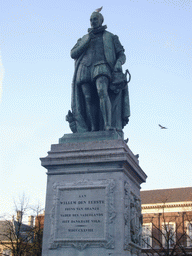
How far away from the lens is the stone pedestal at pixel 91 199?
8773 mm

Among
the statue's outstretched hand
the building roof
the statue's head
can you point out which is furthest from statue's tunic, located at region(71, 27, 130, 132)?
the building roof

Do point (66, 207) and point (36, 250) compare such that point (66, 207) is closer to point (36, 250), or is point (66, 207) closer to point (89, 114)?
point (89, 114)

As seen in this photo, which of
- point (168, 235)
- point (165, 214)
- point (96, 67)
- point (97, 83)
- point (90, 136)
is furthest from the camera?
point (165, 214)

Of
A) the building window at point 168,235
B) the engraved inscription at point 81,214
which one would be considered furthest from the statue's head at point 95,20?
the building window at point 168,235

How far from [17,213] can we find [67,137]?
86.7 ft

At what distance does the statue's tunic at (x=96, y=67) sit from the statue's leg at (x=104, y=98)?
0.20 meters

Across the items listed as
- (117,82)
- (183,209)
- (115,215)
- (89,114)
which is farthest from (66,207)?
(183,209)

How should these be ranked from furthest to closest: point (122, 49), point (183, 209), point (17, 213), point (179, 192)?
point (179, 192) → point (183, 209) → point (17, 213) → point (122, 49)

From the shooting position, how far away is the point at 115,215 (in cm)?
880

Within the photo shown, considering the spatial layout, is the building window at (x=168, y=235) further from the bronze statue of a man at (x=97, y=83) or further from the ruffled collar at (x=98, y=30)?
the ruffled collar at (x=98, y=30)

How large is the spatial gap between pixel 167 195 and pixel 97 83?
1922 inches

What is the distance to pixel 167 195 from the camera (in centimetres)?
5712

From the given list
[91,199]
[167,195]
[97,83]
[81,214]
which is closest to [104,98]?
[97,83]

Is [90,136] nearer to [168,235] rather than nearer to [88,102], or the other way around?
[88,102]
